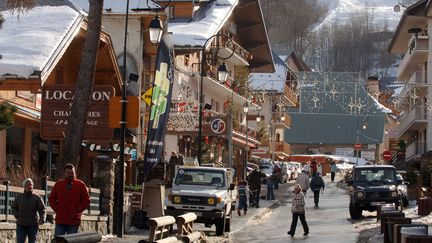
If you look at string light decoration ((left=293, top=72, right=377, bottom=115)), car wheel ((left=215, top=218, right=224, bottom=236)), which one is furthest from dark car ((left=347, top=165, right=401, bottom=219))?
string light decoration ((left=293, top=72, right=377, bottom=115))

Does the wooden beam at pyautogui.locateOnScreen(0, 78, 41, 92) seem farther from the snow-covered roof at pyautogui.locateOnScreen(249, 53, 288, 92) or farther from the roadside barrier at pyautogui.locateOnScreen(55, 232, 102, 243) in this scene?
the snow-covered roof at pyautogui.locateOnScreen(249, 53, 288, 92)

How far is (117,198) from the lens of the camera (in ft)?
88.7

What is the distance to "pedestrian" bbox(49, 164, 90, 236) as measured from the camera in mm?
17625

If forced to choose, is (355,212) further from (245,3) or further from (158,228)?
(245,3)

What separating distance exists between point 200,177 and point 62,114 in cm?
602

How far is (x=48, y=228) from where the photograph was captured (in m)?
22.1

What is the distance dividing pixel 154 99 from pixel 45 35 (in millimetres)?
3426

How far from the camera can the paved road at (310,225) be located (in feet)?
94.9

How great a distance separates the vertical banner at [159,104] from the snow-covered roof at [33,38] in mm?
2659

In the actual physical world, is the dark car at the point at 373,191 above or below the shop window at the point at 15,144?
below

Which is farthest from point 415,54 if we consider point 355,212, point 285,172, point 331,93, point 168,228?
point 168,228

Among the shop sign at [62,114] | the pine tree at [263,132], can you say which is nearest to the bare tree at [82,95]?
the shop sign at [62,114]

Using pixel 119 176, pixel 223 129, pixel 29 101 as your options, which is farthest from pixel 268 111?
pixel 119 176

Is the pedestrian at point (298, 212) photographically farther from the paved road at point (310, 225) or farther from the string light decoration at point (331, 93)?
the string light decoration at point (331, 93)
